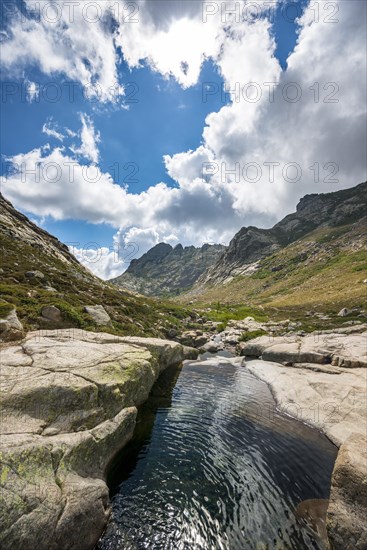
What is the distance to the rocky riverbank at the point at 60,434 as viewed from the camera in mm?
7426

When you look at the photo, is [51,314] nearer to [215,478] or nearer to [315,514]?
[215,478]

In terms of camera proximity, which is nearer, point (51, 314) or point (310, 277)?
point (51, 314)

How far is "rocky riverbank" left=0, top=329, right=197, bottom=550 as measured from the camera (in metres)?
7.43

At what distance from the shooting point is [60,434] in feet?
33.1

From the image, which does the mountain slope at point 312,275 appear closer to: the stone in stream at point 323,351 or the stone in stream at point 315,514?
the stone in stream at point 323,351

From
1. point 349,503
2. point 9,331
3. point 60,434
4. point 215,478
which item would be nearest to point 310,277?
point 215,478

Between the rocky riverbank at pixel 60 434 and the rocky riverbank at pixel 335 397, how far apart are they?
820cm

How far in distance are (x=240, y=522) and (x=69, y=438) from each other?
7.03m

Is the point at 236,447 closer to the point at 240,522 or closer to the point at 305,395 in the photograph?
the point at 240,522

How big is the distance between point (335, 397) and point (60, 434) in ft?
61.7

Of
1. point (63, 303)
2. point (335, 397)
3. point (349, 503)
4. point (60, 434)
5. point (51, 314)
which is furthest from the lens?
point (63, 303)

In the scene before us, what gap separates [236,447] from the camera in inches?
575

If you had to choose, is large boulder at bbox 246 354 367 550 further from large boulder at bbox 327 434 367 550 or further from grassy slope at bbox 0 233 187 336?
grassy slope at bbox 0 233 187 336

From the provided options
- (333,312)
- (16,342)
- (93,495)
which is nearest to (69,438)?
(93,495)
